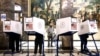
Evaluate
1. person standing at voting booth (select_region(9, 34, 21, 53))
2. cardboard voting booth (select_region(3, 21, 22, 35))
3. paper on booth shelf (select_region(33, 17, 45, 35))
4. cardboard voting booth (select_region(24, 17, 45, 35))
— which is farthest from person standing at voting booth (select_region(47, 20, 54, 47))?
cardboard voting booth (select_region(24, 17, 45, 35))

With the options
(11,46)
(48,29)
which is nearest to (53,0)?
(48,29)

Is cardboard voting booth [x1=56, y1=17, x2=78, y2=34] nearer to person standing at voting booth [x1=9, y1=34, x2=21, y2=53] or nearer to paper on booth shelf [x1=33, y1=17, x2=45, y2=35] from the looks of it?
paper on booth shelf [x1=33, y1=17, x2=45, y2=35]

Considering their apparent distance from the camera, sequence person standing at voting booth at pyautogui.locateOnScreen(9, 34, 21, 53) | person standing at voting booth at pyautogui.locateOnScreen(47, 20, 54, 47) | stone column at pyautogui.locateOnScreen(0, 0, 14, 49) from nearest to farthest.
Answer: person standing at voting booth at pyautogui.locateOnScreen(9, 34, 21, 53) → stone column at pyautogui.locateOnScreen(0, 0, 14, 49) → person standing at voting booth at pyautogui.locateOnScreen(47, 20, 54, 47)

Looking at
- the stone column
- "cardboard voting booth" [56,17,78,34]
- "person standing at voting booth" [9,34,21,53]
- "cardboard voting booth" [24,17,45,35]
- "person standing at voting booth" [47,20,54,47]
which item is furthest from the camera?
"person standing at voting booth" [47,20,54,47]

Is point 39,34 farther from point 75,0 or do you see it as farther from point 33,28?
point 75,0

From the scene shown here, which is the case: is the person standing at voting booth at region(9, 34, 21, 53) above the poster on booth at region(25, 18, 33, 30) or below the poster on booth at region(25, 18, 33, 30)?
below

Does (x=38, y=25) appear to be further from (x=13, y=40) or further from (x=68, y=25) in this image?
(x=13, y=40)

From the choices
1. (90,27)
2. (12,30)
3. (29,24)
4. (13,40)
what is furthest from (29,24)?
(90,27)

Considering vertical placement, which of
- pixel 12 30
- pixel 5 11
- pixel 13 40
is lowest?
pixel 13 40

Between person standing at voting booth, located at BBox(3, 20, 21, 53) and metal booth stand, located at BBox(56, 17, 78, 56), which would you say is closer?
Answer: metal booth stand, located at BBox(56, 17, 78, 56)

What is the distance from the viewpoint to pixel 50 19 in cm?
1452

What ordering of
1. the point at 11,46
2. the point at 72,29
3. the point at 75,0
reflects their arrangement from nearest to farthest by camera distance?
the point at 72,29 → the point at 11,46 → the point at 75,0

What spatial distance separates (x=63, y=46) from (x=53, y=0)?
3187 millimetres

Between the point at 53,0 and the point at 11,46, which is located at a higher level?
the point at 53,0
